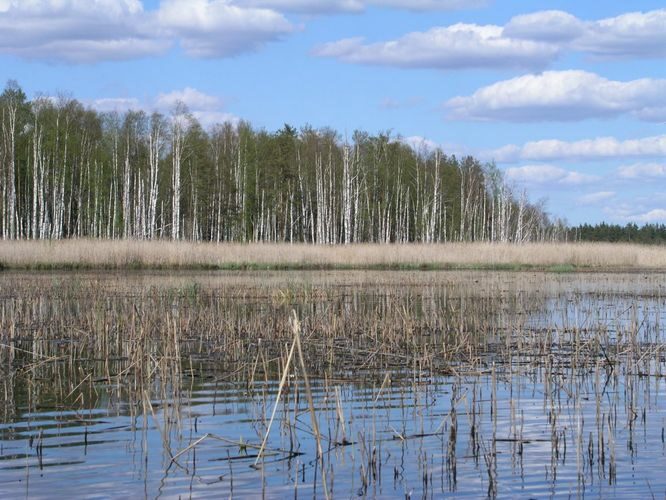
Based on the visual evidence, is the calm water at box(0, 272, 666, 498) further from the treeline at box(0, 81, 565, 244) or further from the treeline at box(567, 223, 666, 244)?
the treeline at box(567, 223, 666, 244)

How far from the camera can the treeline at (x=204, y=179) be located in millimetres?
50562

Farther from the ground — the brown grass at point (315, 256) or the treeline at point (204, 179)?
the treeline at point (204, 179)

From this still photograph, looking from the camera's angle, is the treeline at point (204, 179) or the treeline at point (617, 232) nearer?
the treeline at point (204, 179)

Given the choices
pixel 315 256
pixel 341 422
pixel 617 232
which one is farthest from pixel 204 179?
pixel 617 232

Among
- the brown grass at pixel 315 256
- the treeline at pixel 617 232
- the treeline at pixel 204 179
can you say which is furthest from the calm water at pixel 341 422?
the treeline at pixel 617 232

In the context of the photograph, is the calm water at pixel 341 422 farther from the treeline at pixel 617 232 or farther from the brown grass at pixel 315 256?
the treeline at pixel 617 232

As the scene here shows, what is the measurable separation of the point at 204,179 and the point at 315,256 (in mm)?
20013

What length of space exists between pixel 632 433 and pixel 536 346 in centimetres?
447

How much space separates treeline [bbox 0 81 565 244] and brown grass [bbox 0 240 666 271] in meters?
10.6

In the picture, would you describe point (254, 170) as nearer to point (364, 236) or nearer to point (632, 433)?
point (364, 236)

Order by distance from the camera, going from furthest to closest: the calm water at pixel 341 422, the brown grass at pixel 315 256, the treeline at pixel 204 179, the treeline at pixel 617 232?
the treeline at pixel 617 232 < the treeline at pixel 204 179 < the brown grass at pixel 315 256 < the calm water at pixel 341 422

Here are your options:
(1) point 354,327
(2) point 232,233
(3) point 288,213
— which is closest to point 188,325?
(1) point 354,327

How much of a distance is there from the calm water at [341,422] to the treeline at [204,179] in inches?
1429

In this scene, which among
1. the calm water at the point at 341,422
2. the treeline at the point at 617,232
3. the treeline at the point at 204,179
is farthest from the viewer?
the treeline at the point at 617,232
